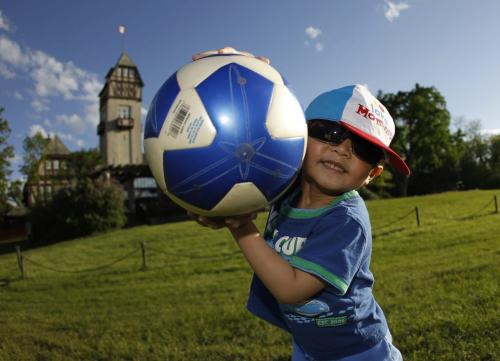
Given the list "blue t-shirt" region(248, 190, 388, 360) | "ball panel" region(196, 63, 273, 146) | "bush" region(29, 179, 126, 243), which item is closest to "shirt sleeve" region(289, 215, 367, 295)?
"blue t-shirt" region(248, 190, 388, 360)

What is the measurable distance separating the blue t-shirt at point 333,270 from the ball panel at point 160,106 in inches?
37.0

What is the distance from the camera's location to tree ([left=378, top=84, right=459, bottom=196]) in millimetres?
49844

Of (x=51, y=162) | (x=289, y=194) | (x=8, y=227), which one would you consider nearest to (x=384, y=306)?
(x=289, y=194)

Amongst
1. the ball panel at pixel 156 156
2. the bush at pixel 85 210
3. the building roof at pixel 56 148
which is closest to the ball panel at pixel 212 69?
the ball panel at pixel 156 156

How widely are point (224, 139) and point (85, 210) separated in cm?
3092

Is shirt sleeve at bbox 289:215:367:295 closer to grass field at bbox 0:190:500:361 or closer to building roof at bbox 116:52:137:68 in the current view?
grass field at bbox 0:190:500:361

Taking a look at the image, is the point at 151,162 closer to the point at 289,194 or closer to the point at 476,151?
the point at 289,194

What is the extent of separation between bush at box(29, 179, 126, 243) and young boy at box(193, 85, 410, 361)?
2955cm

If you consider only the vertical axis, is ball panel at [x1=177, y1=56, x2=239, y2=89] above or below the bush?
above

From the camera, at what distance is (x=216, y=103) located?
6.01ft

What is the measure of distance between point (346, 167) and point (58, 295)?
1076 cm

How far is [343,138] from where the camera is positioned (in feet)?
7.25

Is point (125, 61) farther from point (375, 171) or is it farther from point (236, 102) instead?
point (236, 102)

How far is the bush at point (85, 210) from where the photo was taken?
2962cm
